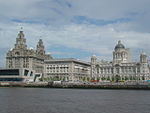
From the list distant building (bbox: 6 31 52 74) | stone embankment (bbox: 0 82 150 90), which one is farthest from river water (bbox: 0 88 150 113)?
distant building (bbox: 6 31 52 74)

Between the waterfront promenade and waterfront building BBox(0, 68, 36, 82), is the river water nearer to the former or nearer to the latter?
the waterfront promenade

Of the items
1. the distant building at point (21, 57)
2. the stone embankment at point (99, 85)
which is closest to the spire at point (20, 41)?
the distant building at point (21, 57)

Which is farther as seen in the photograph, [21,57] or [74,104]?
[21,57]

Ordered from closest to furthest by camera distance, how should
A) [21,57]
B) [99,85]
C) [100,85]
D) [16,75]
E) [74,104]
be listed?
[74,104]
[100,85]
[99,85]
[16,75]
[21,57]

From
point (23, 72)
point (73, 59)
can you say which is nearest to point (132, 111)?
point (23, 72)

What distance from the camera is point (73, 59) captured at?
649 ft

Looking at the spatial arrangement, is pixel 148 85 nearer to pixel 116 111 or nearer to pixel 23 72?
pixel 116 111

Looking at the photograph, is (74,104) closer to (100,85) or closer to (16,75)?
(100,85)

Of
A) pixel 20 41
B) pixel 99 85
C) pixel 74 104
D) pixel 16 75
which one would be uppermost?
pixel 20 41

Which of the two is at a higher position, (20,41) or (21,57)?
(20,41)

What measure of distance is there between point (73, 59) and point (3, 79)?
52.7 metres

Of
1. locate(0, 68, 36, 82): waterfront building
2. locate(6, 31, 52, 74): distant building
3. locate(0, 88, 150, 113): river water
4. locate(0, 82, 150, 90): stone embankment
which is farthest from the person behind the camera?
locate(6, 31, 52, 74): distant building

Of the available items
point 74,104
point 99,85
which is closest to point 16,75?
point 99,85

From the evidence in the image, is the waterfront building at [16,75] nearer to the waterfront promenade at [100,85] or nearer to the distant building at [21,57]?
the distant building at [21,57]
